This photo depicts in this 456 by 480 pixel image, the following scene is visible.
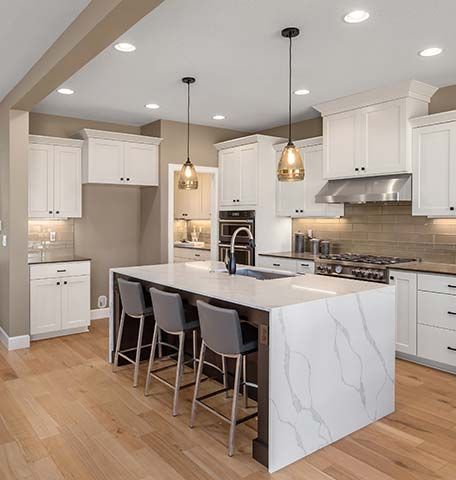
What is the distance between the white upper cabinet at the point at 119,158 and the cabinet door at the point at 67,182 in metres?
0.11

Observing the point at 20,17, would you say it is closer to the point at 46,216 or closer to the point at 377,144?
the point at 46,216

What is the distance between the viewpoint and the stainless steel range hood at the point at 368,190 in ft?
14.2

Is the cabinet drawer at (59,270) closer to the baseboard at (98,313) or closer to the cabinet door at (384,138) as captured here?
the baseboard at (98,313)

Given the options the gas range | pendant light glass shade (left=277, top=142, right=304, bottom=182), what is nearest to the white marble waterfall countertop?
pendant light glass shade (left=277, top=142, right=304, bottom=182)

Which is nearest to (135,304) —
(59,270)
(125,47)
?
(59,270)

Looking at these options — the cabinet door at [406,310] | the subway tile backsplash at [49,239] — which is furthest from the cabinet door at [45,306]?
the cabinet door at [406,310]

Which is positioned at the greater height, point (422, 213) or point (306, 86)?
point (306, 86)

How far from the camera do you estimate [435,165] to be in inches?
163

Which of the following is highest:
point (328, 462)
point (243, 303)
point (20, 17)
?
point (20, 17)

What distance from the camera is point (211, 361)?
375cm

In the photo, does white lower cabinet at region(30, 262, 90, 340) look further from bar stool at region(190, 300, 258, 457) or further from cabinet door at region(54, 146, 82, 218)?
bar stool at region(190, 300, 258, 457)

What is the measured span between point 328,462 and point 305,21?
2778mm

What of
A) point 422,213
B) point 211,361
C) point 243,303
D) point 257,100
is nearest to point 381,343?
point 243,303

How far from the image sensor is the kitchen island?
7.98ft
